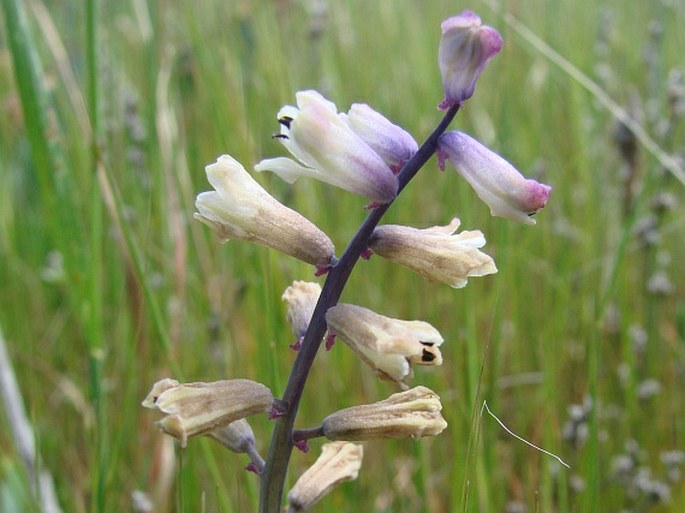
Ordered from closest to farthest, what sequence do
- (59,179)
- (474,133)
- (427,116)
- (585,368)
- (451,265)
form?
(451,265) → (59,179) → (585,368) → (474,133) → (427,116)

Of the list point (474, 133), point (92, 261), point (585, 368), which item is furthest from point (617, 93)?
point (92, 261)

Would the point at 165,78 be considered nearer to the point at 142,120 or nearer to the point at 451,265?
the point at 142,120

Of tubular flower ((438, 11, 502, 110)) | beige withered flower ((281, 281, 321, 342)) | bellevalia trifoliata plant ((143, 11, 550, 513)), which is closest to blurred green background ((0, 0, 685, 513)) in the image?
beige withered flower ((281, 281, 321, 342))

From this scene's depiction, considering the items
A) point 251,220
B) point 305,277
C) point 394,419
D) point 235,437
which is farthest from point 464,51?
point 305,277

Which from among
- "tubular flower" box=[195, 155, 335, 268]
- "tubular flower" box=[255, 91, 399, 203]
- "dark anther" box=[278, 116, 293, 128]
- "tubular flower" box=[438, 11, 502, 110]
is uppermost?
"tubular flower" box=[438, 11, 502, 110]

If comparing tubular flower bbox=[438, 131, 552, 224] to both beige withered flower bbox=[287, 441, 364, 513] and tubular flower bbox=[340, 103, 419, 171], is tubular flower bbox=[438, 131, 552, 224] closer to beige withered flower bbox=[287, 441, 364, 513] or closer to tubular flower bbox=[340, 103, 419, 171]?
tubular flower bbox=[340, 103, 419, 171]
